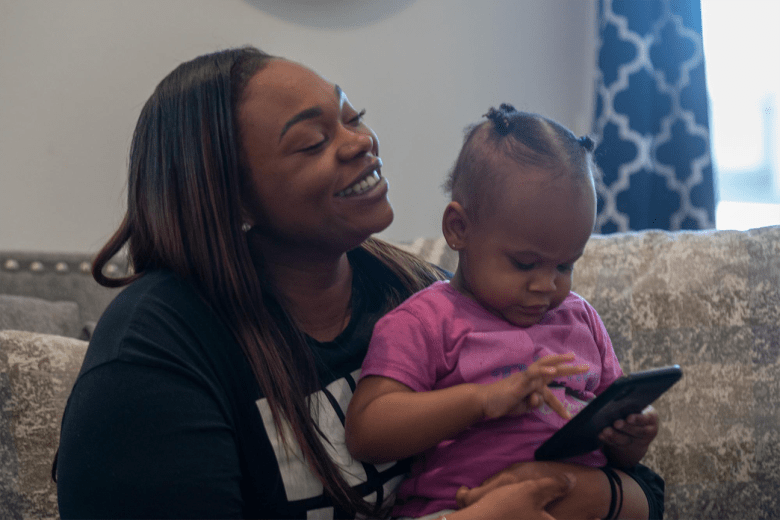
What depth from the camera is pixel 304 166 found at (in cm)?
103

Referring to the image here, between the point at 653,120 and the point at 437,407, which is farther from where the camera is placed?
the point at 653,120

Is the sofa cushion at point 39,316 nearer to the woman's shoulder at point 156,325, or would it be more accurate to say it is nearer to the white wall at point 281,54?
the white wall at point 281,54

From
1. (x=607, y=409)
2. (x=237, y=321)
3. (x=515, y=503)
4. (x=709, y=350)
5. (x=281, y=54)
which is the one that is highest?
(x=281, y=54)

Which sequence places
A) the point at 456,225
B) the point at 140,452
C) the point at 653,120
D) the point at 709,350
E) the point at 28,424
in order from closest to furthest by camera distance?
the point at 140,452
the point at 456,225
the point at 28,424
the point at 709,350
the point at 653,120

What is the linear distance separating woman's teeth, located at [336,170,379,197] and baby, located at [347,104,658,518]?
137 mm

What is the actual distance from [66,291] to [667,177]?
6.04 ft

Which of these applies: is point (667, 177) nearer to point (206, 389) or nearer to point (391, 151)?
point (391, 151)

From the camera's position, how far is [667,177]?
229cm

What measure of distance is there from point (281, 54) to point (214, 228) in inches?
58.1

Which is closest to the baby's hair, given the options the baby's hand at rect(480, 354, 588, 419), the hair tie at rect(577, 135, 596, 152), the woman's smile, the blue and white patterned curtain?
the hair tie at rect(577, 135, 596, 152)

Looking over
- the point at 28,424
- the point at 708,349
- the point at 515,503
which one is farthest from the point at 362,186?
the point at 708,349

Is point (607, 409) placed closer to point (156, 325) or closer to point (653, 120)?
point (156, 325)

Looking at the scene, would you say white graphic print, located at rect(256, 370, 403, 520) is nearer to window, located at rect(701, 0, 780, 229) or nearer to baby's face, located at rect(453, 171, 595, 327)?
baby's face, located at rect(453, 171, 595, 327)

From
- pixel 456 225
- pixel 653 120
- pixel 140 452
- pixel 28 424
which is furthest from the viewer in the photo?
pixel 653 120
